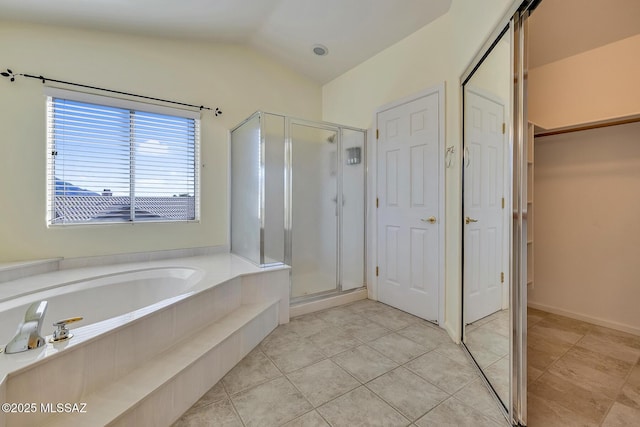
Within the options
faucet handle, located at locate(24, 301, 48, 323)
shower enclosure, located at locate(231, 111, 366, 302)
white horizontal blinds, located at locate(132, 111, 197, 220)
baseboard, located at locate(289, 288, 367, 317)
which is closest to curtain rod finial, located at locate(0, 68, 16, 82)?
white horizontal blinds, located at locate(132, 111, 197, 220)

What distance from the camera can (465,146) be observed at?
6.70ft

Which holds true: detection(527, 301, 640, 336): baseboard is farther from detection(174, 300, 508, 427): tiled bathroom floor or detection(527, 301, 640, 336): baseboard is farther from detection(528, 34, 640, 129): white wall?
detection(528, 34, 640, 129): white wall

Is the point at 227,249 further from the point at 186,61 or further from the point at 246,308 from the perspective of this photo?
the point at 186,61

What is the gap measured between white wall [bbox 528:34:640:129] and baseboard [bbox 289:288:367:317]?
98.0 inches

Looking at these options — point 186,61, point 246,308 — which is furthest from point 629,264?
point 186,61

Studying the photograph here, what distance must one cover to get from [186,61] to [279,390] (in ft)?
10.1

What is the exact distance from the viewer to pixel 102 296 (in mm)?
2057

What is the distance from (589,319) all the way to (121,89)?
476cm

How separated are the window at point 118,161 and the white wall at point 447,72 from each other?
6.42ft

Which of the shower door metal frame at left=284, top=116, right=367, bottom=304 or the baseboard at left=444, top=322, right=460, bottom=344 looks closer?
the baseboard at left=444, top=322, right=460, bottom=344

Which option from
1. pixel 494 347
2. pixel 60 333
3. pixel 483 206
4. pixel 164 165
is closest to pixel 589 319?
pixel 494 347

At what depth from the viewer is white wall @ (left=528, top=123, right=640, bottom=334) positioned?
226cm

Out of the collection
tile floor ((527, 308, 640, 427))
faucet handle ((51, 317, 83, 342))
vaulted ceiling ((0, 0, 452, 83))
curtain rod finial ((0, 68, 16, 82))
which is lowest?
tile floor ((527, 308, 640, 427))

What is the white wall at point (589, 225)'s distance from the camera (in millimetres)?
2264
